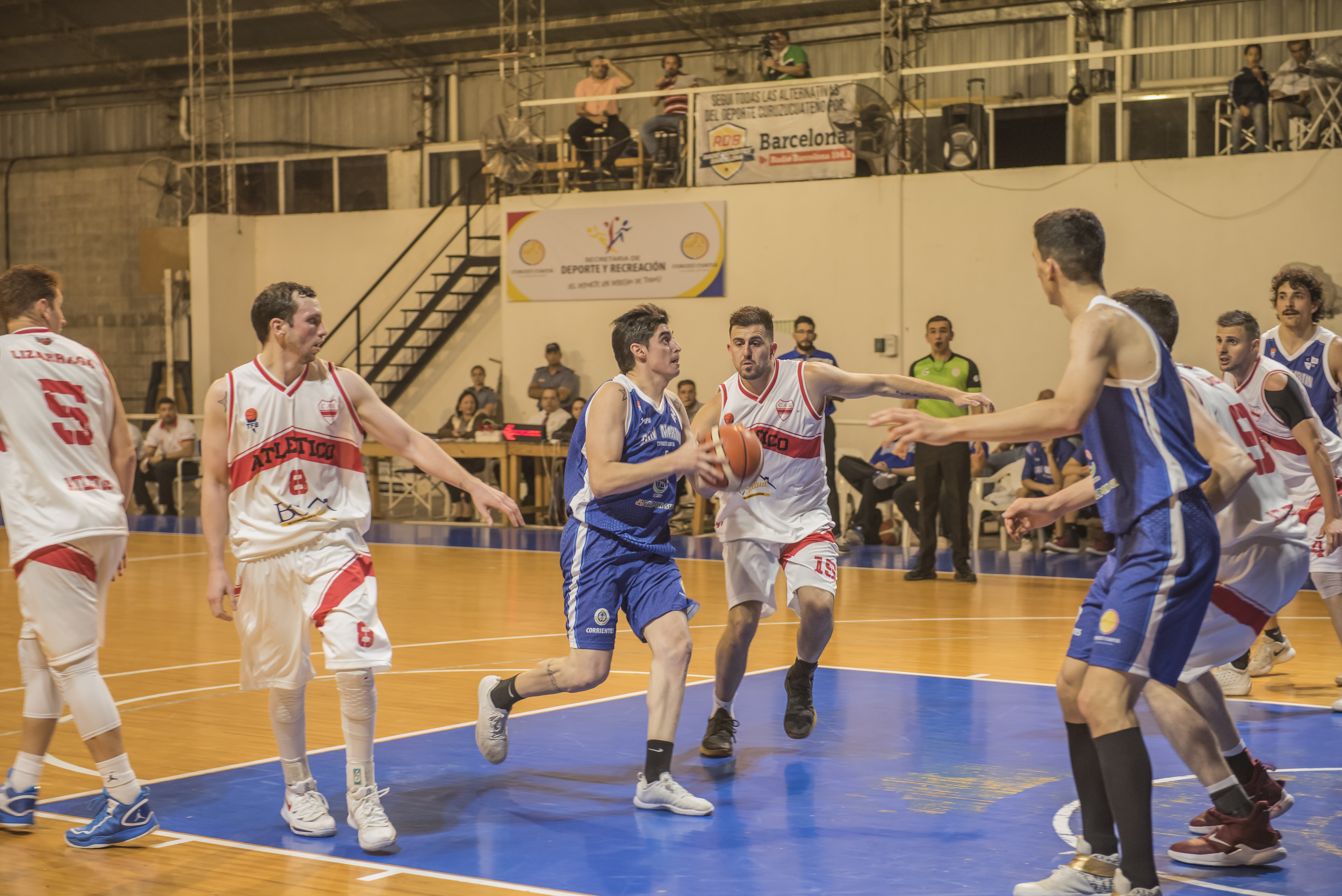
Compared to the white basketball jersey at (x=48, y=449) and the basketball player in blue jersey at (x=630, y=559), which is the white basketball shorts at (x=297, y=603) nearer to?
the white basketball jersey at (x=48, y=449)

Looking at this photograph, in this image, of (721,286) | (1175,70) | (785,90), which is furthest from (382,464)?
(1175,70)

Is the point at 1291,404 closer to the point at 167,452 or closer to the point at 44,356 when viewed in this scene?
the point at 44,356

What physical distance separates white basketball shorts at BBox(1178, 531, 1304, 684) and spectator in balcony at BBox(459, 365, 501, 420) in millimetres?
12423

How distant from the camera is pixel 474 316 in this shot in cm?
1917

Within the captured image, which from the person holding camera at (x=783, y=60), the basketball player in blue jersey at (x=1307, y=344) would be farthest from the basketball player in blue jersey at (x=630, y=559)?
the person holding camera at (x=783, y=60)

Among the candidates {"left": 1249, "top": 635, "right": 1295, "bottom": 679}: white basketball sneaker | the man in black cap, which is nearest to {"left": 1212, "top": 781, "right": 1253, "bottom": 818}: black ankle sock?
{"left": 1249, "top": 635, "right": 1295, "bottom": 679}: white basketball sneaker

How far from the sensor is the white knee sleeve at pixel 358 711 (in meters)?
4.39

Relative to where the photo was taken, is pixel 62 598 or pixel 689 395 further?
pixel 689 395

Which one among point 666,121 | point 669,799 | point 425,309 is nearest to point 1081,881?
point 669,799

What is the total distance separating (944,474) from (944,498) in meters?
0.24

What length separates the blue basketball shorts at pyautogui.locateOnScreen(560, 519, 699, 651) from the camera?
4.95 metres

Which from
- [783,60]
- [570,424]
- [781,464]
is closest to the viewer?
[781,464]

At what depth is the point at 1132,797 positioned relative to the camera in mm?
3512

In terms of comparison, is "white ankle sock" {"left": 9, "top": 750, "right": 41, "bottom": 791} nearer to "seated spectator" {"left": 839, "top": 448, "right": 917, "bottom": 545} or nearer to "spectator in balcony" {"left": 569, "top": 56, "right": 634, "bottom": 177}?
"seated spectator" {"left": 839, "top": 448, "right": 917, "bottom": 545}
